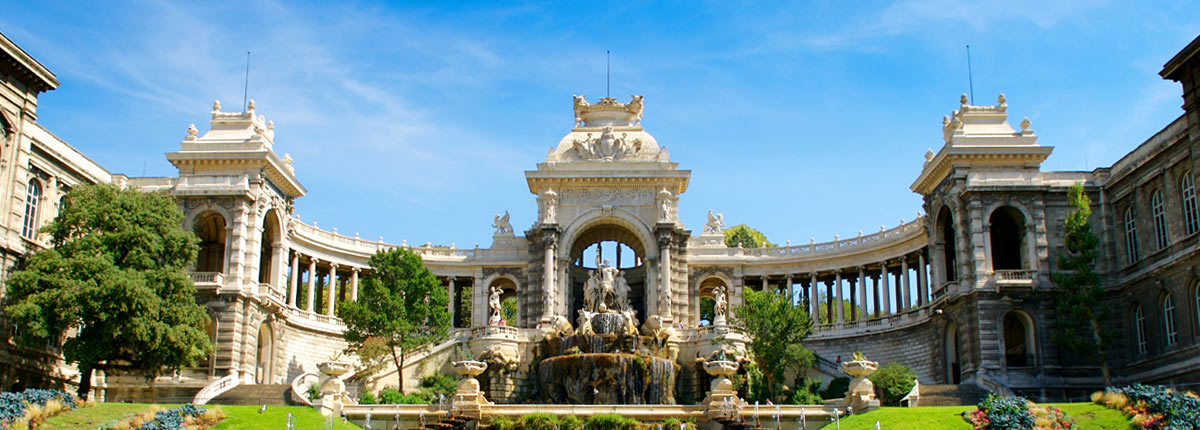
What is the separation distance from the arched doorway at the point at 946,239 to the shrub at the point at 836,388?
731 centimetres

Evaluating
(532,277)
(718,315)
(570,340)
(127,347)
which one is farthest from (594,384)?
(127,347)

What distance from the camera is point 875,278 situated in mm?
71562

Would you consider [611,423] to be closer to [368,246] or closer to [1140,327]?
[1140,327]

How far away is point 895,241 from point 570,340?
20.9 meters

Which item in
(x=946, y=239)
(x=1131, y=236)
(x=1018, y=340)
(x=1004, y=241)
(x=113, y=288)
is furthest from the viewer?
(x=946, y=239)

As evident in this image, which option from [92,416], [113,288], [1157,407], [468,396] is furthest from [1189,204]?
[113,288]

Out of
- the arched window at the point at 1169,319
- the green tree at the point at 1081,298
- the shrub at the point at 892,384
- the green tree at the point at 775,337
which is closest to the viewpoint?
the arched window at the point at 1169,319

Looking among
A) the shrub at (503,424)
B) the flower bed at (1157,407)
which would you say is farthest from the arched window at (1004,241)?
the shrub at (503,424)

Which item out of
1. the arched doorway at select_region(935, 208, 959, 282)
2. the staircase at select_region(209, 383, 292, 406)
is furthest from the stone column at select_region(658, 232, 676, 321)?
the staircase at select_region(209, 383, 292, 406)

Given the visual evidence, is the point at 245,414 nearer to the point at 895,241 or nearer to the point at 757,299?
the point at 757,299

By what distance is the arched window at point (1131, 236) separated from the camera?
50281 mm

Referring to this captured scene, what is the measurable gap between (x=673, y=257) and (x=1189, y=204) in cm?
2857

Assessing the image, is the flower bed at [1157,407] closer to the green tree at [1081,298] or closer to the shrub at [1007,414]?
the shrub at [1007,414]

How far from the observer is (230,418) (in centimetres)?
3766
